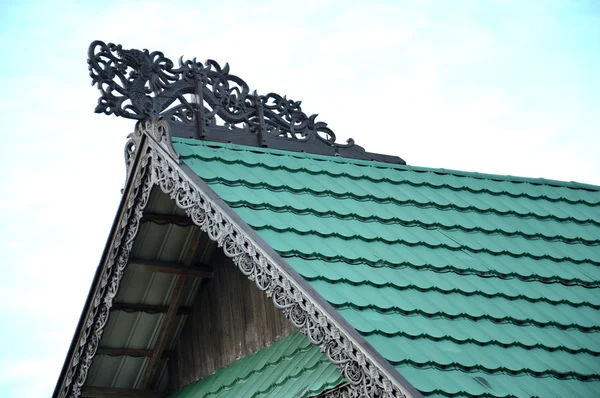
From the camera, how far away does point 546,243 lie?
29.7ft

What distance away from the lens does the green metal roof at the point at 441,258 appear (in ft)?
22.4

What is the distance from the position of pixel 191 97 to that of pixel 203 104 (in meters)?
0.12

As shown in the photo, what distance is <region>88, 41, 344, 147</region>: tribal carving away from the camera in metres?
8.94

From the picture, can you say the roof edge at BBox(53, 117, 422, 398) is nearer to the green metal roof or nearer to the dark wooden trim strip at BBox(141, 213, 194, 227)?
the green metal roof

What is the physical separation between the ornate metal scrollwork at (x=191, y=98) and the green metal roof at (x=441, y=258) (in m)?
0.46

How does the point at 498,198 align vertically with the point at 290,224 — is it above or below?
above

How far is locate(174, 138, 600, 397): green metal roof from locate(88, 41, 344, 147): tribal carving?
467 mm

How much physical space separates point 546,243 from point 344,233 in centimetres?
205

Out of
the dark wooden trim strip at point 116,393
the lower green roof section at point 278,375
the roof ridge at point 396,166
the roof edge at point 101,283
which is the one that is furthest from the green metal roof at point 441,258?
the dark wooden trim strip at point 116,393

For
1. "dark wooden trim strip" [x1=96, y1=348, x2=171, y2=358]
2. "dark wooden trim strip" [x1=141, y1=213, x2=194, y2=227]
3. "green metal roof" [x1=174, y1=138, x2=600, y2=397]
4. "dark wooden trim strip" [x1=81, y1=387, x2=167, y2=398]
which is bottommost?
"dark wooden trim strip" [x1=81, y1=387, x2=167, y2=398]

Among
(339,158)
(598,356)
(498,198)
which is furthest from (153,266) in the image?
(598,356)

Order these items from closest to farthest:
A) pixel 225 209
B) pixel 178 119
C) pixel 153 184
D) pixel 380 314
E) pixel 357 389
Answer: pixel 357 389 < pixel 380 314 < pixel 225 209 < pixel 153 184 < pixel 178 119

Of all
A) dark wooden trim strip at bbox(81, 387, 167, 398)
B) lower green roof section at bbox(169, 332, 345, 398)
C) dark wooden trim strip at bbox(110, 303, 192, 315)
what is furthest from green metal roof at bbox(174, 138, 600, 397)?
dark wooden trim strip at bbox(81, 387, 167, 398)

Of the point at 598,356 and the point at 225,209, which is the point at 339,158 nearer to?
the point at 225,209
